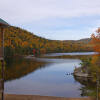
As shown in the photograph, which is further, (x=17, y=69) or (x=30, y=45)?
(x=30, y=45)

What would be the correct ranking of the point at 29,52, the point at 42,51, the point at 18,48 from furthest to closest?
the point at 42,51
the point at 29,52
the point at 18,48

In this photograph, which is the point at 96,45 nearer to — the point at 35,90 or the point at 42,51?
the point at 35,90

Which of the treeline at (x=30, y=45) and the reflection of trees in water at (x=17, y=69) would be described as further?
the treeline at (x=30, y=45)

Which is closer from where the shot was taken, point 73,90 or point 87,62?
point 73,90

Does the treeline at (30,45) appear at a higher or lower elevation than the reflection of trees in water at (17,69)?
higher

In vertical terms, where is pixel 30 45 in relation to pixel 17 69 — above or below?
above

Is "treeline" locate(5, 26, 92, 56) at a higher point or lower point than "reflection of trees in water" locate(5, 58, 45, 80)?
higher

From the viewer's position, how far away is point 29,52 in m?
110

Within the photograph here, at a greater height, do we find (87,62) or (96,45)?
(96,45)

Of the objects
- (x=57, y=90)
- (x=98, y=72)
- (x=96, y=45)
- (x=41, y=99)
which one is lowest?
(x=57, y=90)

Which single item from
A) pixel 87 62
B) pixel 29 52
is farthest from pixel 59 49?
pixel 87 62

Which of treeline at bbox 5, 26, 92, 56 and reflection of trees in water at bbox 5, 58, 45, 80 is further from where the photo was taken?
treeline at bbox 5, 26, 92, 56

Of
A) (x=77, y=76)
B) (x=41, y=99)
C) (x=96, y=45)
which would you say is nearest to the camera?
(x=41, y=99)

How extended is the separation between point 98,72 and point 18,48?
8650cm
